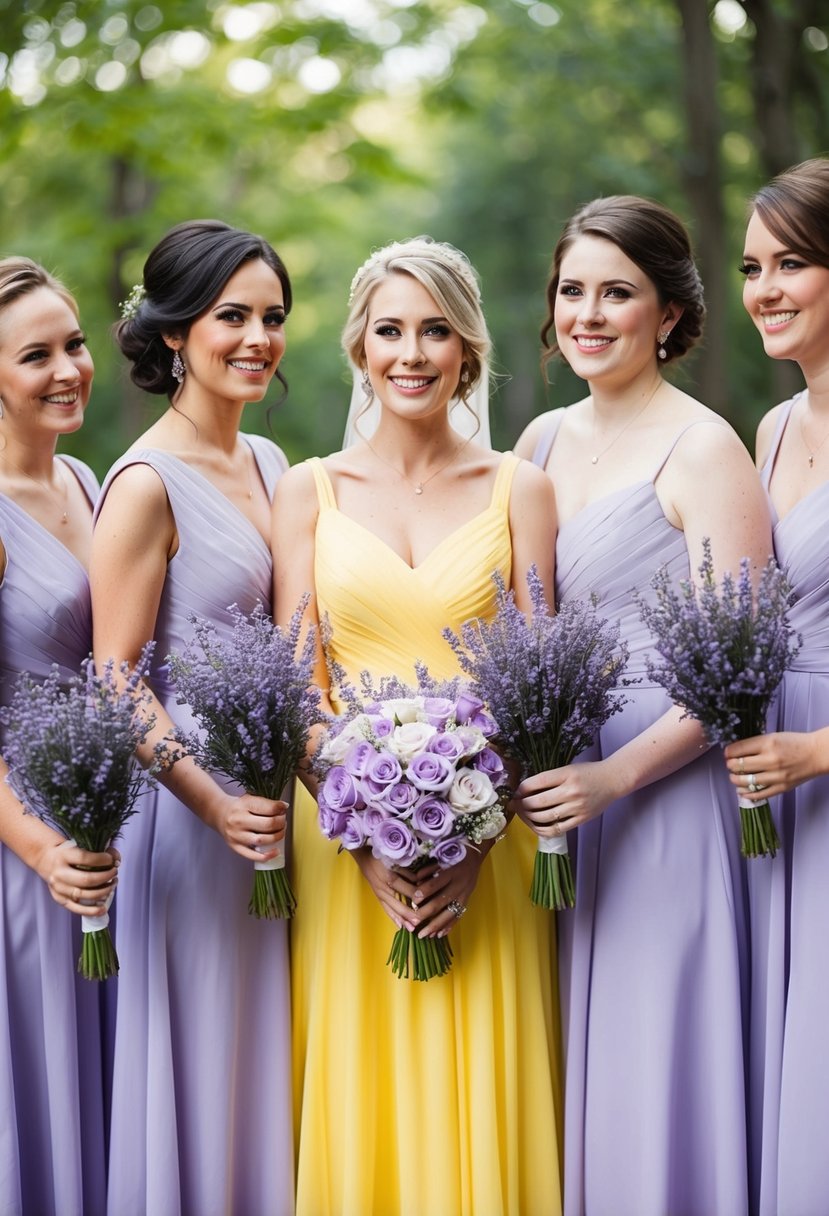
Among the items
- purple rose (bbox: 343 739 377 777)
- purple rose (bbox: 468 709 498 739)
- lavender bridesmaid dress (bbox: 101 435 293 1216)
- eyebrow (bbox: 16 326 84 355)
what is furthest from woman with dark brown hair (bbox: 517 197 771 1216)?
eyebrow (bbox: 16 326 84 355)

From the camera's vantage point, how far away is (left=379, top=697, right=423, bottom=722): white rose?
3857mm

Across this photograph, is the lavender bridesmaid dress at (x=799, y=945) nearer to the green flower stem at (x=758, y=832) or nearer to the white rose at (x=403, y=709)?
the green flower stem at (x=758, y=832)

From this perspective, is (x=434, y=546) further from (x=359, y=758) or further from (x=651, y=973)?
(x=651, y=973)

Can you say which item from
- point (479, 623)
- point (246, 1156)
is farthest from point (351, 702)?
point (246, 1156)

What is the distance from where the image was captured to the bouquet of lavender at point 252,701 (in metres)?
3.74

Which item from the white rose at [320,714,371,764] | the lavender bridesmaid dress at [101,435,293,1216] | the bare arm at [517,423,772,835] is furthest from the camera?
the lavender bridesmaid dress at [101,435,293,1216]

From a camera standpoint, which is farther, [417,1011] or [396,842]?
[417,1011]

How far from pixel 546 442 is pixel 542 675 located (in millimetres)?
1453

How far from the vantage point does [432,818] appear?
12.3 feet

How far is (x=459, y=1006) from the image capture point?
4176mm

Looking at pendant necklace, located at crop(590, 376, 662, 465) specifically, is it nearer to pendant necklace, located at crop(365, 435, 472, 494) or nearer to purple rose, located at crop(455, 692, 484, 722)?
pendant necklace, located at crop(365, 435, 472, 494)

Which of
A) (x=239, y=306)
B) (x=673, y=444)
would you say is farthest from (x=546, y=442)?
(x=239, y=306)

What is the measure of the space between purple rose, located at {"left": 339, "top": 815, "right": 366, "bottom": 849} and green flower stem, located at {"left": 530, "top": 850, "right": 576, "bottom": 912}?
64 cm

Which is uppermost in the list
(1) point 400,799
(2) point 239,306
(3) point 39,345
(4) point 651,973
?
(2) point 239,306
